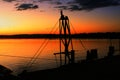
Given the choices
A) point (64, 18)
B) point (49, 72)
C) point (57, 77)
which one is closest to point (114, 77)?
point (57, 77)

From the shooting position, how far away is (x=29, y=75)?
56.9ft

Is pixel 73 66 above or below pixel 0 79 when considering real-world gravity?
below

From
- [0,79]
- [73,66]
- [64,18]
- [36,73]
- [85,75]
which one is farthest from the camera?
[64,18]

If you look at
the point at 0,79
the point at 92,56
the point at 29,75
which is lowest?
the point at 92,56

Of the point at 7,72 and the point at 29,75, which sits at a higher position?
the point at 7,72

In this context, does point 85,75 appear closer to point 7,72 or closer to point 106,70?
point 106,70

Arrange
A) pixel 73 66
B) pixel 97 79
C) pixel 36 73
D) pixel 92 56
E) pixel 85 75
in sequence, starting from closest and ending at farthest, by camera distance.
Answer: pixel 97 79 → pixel 85 75 → pixel 36 73 → pixel 73 66 → pixel 92 56

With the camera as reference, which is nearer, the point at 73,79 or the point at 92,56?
→ the point at 73,79

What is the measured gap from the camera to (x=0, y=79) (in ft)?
33.3

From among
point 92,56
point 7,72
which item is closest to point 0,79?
point 7,72

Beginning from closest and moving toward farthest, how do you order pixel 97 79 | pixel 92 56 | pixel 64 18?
1. pixel 97 79
2. pixel 64 18
3. pixel 92 56

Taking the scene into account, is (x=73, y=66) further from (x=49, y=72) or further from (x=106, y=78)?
(x=106, y=78)

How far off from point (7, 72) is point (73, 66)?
10.7 m

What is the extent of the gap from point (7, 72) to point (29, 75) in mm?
6675
